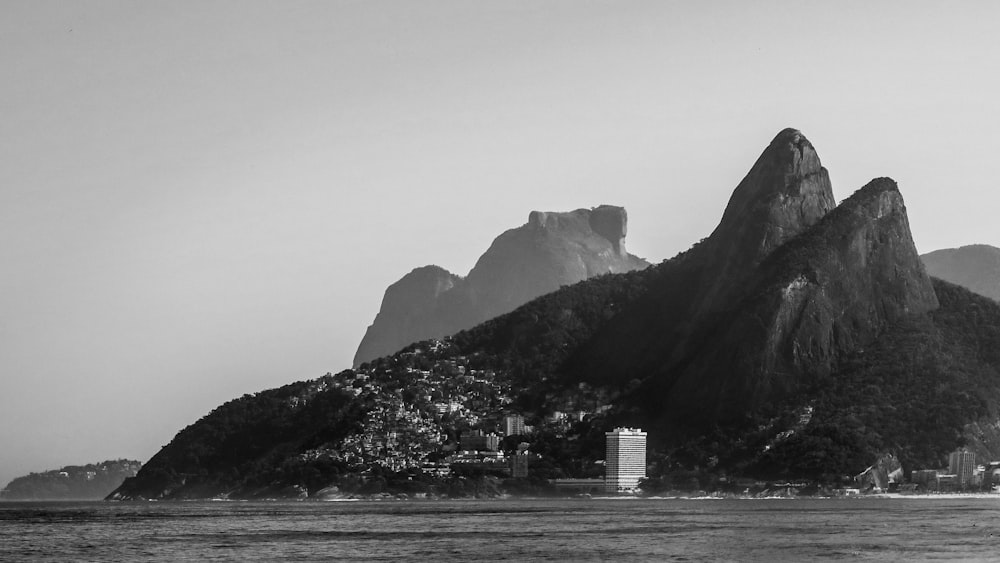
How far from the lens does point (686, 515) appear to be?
15762cm

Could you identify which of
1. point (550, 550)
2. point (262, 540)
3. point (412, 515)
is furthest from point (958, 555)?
point (412, 515)

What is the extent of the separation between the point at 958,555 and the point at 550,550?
27.9 m

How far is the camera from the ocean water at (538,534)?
10406 centimetres

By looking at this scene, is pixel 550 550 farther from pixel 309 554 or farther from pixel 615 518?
pixel 615 518

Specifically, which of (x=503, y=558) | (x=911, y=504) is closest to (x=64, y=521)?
(x=503, y=558)

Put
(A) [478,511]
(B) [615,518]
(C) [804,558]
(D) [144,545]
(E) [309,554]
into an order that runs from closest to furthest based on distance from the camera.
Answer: (C) [804,558], (E) [309,554], (D) [144,545], (B) [615,518], (A) [478,511]

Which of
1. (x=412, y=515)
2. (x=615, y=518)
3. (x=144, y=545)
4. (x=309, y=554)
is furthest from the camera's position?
(x=412, y=515)

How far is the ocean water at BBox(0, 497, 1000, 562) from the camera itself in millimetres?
104062

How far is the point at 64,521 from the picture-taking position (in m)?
171

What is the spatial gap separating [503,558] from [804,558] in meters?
19.9

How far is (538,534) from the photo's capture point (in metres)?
127

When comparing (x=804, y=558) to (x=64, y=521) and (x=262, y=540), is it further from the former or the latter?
(x=64, y=521)

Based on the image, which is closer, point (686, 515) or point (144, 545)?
point (144, 545)

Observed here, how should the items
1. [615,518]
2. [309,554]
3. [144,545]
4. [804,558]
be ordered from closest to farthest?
[804,558]
[309,554]
[144,545]
[615,518]
